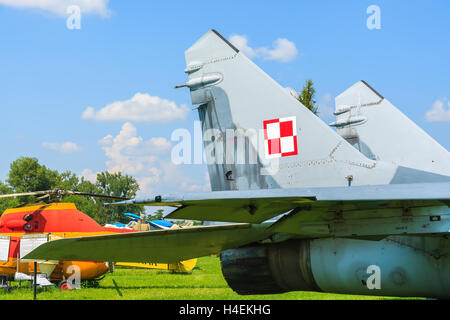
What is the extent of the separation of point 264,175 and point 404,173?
5.86 feet

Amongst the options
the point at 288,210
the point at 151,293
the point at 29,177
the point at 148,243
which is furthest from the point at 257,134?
the point at 29,177

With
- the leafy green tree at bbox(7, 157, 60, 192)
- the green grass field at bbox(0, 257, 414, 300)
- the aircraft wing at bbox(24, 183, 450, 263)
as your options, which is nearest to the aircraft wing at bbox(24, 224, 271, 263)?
the aircraft wing at bbox(24, 183, 450, 263)

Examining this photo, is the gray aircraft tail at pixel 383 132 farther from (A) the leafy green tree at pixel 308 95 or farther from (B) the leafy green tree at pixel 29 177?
(B) the leafy green tree at pixel 29 177

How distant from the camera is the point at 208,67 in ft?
23.1

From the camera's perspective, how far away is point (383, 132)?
8.85 m

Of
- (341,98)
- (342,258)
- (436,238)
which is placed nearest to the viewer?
(436,238)

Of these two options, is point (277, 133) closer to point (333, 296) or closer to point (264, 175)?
point (264, 175)

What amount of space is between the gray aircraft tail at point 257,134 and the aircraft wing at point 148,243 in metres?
0.78

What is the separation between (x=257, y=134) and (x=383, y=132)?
334 cm

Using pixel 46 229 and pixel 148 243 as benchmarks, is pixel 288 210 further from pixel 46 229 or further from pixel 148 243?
pixel 46 229

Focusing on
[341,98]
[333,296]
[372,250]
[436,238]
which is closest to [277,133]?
[372,250]

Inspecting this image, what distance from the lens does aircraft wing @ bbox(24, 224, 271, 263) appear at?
241 inches

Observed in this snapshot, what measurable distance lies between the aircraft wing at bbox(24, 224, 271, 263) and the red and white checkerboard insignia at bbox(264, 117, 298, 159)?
3.56ft

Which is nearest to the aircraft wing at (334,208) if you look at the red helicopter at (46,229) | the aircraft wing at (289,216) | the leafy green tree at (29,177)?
the aircraft wing at (289,216)
